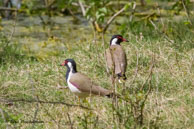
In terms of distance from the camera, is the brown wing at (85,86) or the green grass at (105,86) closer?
the green grass at (105,86)

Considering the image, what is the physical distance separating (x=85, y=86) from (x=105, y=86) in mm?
671

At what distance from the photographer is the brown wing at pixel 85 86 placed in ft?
18.1

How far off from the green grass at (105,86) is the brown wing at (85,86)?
0.33ft

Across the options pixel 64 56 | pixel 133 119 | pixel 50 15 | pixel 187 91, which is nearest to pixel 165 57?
pixel 187 91

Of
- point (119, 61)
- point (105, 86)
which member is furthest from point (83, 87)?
point (119, 61)

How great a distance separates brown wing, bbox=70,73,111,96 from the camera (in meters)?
5.52

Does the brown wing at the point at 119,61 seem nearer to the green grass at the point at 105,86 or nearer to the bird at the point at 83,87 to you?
the green grass at the point at 105,86

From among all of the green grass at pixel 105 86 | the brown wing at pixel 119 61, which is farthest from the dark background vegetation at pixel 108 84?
the brown wing at pixel 119 61

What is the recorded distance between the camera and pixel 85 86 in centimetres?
566

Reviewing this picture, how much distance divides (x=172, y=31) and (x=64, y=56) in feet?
6.54

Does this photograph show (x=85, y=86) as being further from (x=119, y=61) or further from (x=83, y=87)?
(x=119, y=61)

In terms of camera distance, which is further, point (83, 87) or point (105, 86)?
point (105, 86)

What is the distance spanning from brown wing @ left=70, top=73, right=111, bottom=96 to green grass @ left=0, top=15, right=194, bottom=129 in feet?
0.33

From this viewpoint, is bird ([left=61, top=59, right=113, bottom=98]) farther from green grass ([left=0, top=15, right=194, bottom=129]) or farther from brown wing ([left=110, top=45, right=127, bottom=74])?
brown wing ([left=110, top=45, right=127, bottom=74])
